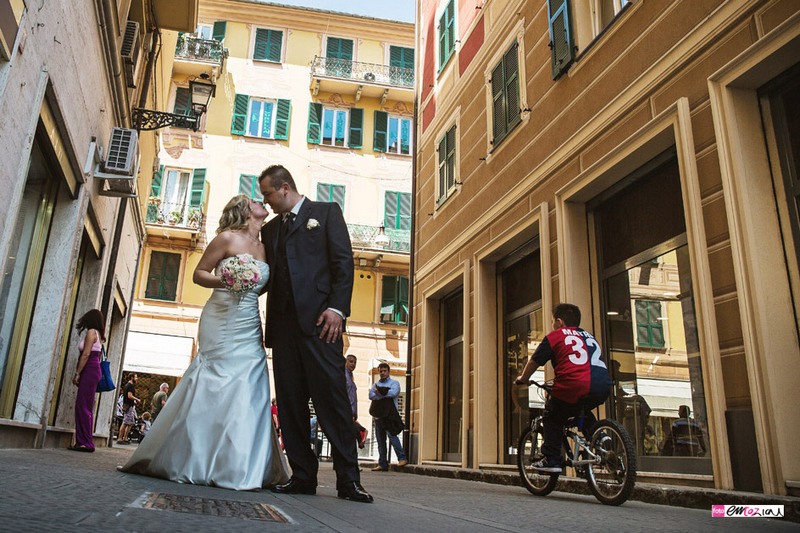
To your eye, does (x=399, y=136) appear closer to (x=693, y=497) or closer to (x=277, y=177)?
(x=277, y=177)

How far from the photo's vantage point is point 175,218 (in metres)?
24.0

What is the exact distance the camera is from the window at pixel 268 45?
27188 mm

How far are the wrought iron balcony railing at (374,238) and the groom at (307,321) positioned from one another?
2121cm

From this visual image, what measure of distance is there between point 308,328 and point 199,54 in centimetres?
2484

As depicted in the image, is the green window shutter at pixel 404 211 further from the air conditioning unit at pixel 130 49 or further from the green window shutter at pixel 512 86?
the air conditioning unit at pixel 130 49

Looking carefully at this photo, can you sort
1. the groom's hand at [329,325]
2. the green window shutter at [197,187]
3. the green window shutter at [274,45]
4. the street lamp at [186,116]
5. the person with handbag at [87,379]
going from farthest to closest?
1. the green window shutter at [274,45]
2. the green window shutter at [197,187]
3. the street lamp at [186,116]
4. the person with handbag at [87,379]
5. the groom's hand at [329,325]

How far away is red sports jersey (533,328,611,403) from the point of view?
502 cm

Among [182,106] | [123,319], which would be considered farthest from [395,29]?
[123,319]

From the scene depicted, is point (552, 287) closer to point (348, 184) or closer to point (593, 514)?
point (593, 514)

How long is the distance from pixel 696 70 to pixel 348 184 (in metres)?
21.5

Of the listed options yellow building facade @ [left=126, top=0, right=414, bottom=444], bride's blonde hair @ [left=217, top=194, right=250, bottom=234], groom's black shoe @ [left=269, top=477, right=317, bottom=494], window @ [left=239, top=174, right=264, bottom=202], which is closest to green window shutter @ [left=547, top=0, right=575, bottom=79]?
bride's blonde hair @ [left=217, top=194, right=250, bottom=234]

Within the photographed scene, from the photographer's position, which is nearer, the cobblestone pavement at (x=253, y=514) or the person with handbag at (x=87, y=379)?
the cobblestone pavement at (x=253, y=514)

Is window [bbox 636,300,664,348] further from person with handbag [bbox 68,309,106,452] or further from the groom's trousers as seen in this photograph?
person with handbag [bbox 68,309,106,452]

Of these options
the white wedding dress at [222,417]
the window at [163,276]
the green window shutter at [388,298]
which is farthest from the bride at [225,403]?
the green window shutter at [388,298]
